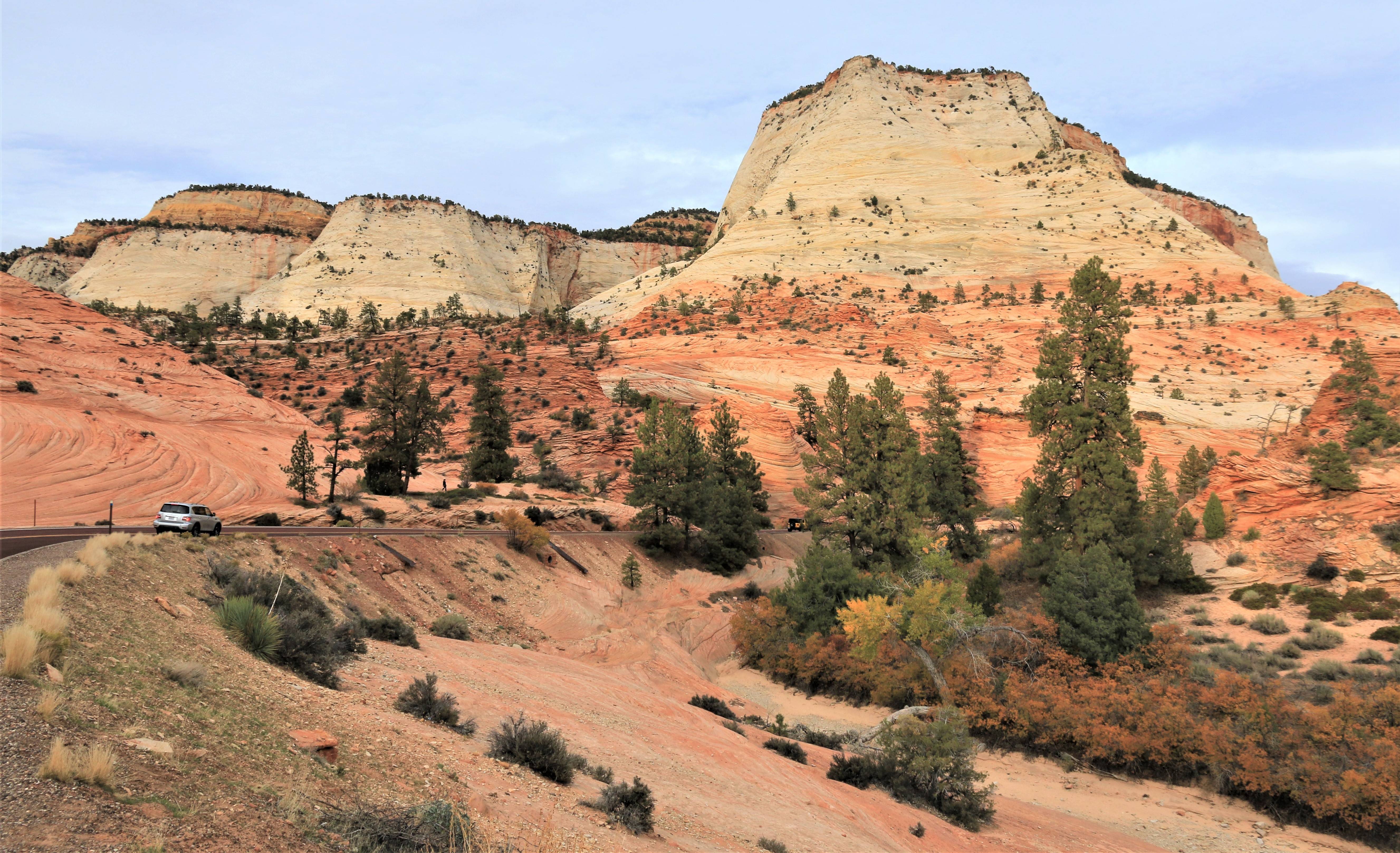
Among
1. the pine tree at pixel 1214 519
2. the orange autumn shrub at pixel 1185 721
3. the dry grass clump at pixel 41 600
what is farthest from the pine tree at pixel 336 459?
the pine tree at pixel 1214 519

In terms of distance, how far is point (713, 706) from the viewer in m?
21.8

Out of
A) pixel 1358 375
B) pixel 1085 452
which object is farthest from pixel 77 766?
pixel 1358 375

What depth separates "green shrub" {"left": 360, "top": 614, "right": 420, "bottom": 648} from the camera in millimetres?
16531

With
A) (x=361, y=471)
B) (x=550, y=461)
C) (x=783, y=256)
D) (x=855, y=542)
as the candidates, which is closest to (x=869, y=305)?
(x=783, y=256)

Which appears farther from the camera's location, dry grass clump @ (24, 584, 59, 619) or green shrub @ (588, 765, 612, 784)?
green shrub @ (588, 765, 612, 784)

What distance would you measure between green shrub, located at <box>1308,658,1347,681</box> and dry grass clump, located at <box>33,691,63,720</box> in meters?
27.8

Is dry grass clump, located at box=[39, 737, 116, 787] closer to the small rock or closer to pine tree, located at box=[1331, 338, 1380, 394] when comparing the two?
the small rock

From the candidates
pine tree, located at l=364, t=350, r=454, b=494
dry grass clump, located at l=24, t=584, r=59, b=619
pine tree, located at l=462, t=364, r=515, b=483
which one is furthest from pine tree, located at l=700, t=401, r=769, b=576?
dry grass clump, located at l=24, t=584, r=59, b=619

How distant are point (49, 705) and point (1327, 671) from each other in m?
27.9

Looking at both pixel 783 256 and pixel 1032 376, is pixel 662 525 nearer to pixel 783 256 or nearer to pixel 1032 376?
pixel 1032 376

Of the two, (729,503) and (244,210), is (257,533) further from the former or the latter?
(244,210)

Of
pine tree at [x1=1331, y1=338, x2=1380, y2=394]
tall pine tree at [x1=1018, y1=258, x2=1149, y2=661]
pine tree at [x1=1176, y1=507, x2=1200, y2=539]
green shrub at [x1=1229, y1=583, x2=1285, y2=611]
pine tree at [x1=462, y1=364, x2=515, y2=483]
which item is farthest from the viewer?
pine tree at [x1=462, y1=364, x2=515, y2=483]

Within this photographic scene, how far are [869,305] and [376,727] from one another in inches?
2548

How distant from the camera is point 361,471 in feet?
128
